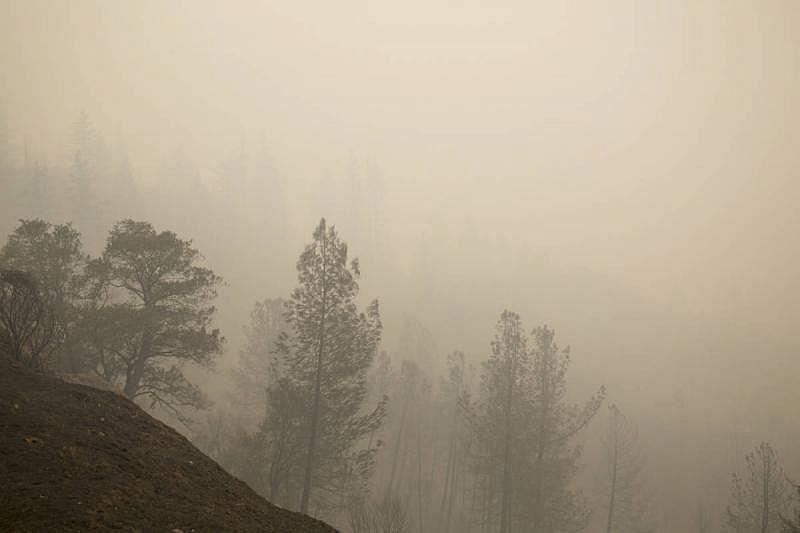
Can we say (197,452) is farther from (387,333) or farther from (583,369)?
(583,369)

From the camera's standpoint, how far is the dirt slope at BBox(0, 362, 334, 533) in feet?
18.9

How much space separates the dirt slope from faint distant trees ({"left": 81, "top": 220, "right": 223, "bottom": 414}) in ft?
21.9

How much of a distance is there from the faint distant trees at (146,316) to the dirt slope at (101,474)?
6687 millimetres

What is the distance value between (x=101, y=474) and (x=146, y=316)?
10899 mm

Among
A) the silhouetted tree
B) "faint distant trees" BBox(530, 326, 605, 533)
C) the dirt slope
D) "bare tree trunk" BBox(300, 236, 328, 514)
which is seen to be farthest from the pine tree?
"faint distant trees" BBox(530, 326, 605, 533)

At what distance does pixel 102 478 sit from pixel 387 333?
2222 inches

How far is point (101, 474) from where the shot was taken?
6922mm

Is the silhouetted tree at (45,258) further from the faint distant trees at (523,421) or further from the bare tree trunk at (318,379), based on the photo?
the faint distant trees at (523,421)

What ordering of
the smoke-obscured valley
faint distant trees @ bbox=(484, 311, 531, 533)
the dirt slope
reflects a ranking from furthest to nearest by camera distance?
faint distant trees @ bbox=(484, 311, 531, 533) < the smoke-obscured valley < the dirt slope

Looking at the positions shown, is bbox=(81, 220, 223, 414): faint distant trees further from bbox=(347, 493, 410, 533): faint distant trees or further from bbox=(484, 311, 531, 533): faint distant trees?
bbox=(484, 311, 531, 533): faint distant trees

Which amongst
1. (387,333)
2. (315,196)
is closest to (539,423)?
(387,333)

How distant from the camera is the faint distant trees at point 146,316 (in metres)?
16.2

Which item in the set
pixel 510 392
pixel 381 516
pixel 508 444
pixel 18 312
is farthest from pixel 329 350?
pixel 508 444

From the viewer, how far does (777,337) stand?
115125mm
